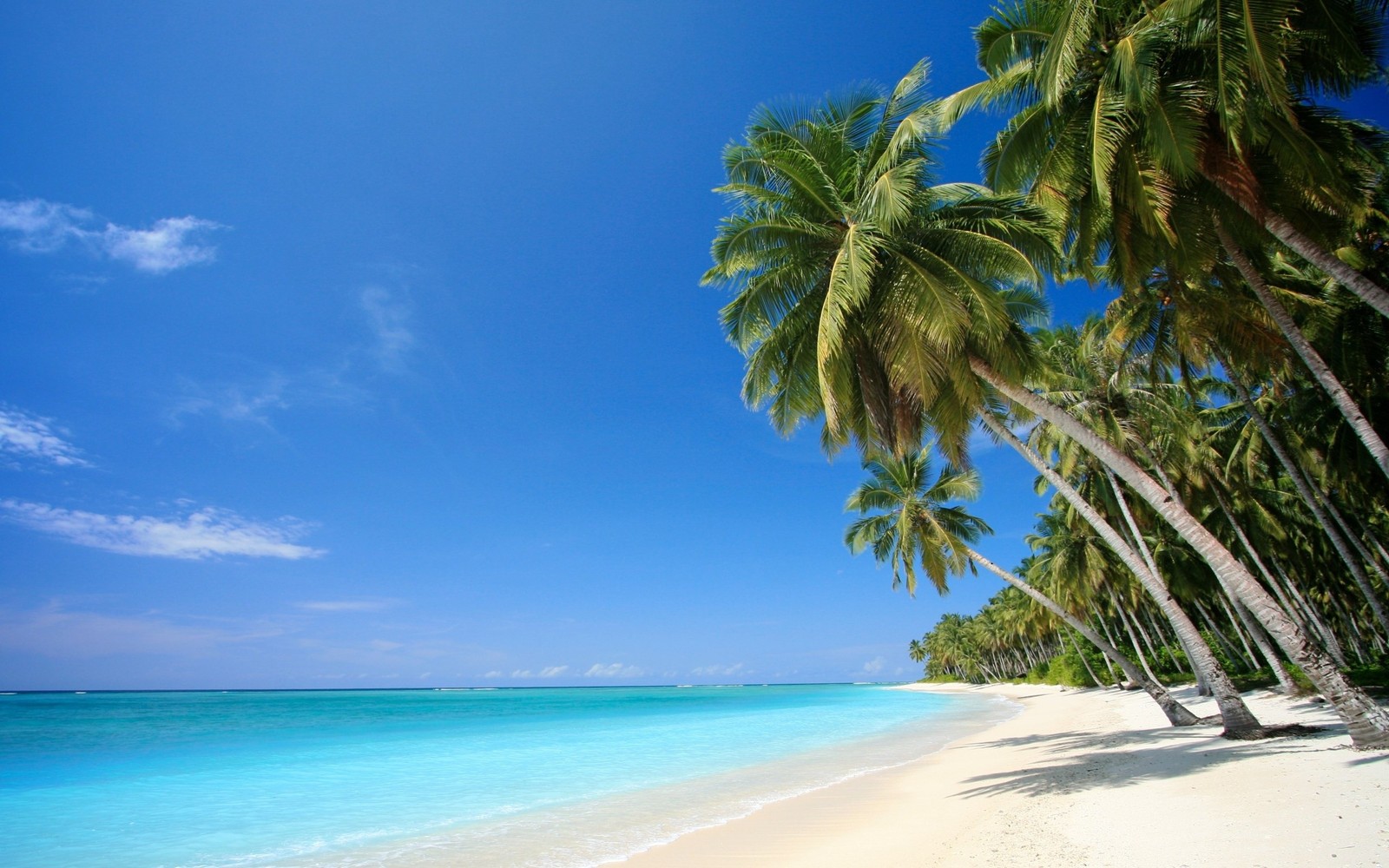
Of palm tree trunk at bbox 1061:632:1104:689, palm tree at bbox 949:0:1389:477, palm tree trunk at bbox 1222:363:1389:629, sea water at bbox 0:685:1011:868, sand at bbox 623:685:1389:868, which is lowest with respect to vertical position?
sea water at bbox 0:685:1011:868

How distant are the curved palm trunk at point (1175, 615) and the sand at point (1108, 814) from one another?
0.60 m

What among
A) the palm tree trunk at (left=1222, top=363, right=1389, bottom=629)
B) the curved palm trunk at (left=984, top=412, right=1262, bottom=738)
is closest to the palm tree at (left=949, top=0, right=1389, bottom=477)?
the curved palm trunk at (left=984, top=412, right=1262, bottom=738)

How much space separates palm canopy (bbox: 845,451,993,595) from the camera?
1939 centimetres

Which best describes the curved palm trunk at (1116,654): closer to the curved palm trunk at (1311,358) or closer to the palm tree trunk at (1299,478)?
the palm tree trunk at (1299,478)

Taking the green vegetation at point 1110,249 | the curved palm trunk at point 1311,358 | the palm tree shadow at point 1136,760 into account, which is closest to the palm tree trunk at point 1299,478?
the green vegetation at point 1110,249

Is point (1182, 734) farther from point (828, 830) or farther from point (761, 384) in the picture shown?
point (761, 384)

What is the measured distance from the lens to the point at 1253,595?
25.5 feet

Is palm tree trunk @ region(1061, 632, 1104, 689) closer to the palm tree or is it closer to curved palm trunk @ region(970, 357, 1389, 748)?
curved palm trunk @ region(970, 357, 1389, 748)

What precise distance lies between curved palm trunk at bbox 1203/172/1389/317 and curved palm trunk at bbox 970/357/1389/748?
2.90 metres

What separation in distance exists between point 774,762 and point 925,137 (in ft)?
49.1

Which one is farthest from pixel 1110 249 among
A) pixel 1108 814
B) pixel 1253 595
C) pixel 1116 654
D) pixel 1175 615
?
pixel 1116 654

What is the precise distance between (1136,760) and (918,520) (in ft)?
35.9

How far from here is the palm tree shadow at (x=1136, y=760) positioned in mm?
8180

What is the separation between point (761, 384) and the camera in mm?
10734
